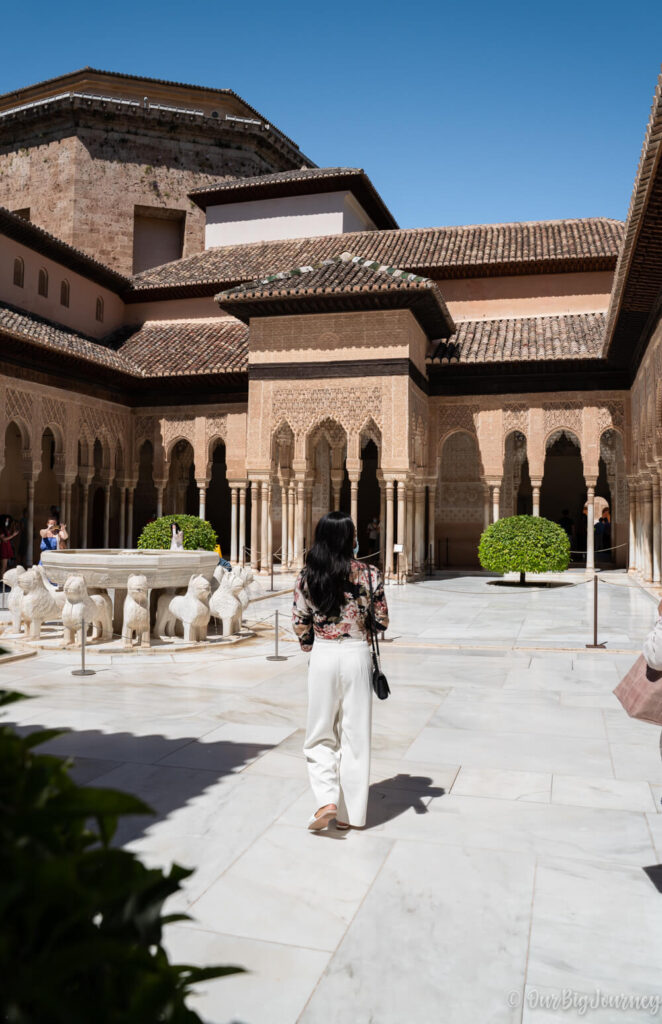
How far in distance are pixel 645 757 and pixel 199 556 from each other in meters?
5.54

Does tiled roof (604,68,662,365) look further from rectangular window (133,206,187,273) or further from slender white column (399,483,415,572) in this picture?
rectangular window (133,206,187,273)

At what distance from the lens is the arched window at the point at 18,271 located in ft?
65.5

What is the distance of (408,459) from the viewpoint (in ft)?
59.0

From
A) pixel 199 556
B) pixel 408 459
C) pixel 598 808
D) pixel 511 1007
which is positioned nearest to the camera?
pixel 511 1007

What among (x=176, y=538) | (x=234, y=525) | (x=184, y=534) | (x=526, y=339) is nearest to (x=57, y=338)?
(x=234, y=525)

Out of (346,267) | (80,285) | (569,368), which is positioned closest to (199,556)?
(346,267)

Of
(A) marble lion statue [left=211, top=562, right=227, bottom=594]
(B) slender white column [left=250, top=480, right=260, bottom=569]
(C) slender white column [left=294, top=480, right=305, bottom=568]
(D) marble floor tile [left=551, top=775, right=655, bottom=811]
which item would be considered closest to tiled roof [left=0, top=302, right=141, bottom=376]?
(B) slender white column [left=250, top=480, right=260, bottom=569]

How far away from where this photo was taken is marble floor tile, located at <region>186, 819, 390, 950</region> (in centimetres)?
270

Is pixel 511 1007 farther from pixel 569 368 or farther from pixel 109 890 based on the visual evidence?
pixel 569 368

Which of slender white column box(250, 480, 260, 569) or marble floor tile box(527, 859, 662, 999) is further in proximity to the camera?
slender white column box(250, 480, 260, 569)

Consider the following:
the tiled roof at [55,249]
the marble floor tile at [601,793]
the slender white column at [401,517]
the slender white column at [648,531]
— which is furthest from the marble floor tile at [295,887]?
the tiled roof at [55,249]

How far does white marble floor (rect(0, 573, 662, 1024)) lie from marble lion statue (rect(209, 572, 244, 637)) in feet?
6.48

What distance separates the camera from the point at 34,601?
8.55m

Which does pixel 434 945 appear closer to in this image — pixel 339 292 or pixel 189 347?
pixel 339 292
